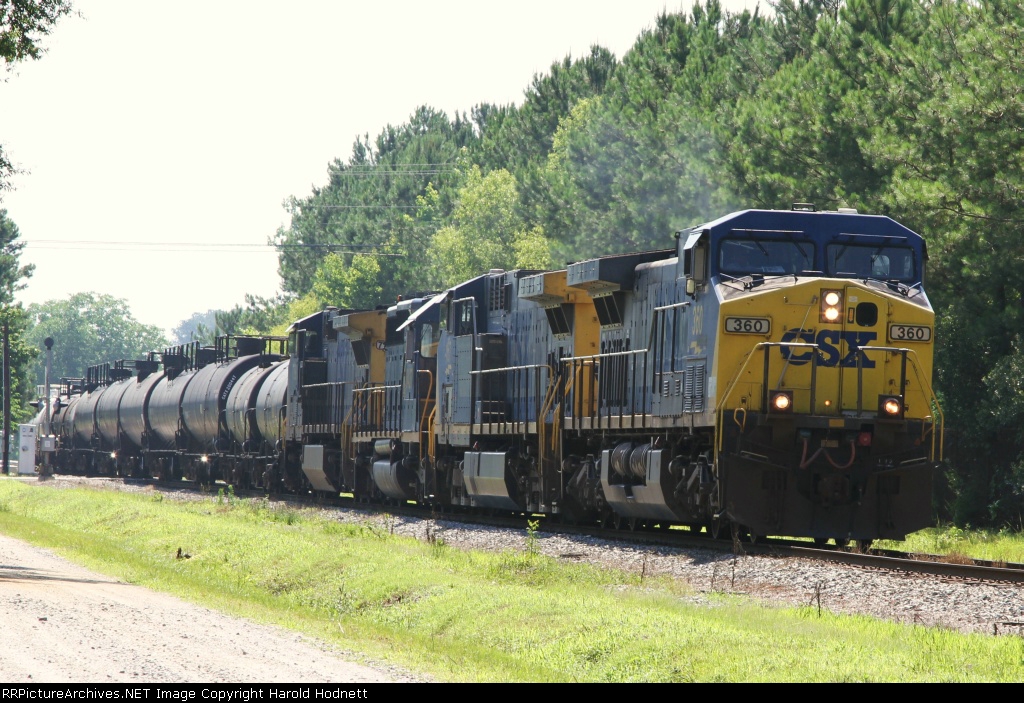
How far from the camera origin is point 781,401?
16.8m

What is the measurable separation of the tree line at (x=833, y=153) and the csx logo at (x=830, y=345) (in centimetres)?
861

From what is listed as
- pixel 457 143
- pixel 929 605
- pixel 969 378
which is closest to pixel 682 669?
pixel 929 605

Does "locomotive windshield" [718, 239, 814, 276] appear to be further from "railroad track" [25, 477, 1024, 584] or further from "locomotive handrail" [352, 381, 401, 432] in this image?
"locomotive handrail" [352, 381, 401, 432]

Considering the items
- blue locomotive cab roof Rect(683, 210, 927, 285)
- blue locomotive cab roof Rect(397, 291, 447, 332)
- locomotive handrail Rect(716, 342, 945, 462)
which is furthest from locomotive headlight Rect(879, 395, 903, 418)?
blue locomotive cab roof Rect(397, 291, 447, 332)

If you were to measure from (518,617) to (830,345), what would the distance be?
685 centimetres

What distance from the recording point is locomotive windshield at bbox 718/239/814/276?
58.1 feet

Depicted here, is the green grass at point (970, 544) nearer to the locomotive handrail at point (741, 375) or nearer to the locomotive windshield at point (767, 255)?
the locomotive handrail at point (741, 375)

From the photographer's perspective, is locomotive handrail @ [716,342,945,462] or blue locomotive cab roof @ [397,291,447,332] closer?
locomotive handrail @ [716,342,945,462]

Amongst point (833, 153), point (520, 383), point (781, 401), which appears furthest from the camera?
point (833, 153)

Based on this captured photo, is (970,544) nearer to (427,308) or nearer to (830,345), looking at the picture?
(830,345)

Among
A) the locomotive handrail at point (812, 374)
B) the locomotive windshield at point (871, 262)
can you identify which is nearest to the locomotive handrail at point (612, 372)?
the locomotive handrail at point (812, 374)

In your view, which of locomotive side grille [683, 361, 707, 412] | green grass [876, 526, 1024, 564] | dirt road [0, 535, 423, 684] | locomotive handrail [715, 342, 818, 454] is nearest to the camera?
dirt road [0, 535, 423, 684]

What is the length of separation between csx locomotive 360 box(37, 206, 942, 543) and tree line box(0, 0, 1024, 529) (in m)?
4.41

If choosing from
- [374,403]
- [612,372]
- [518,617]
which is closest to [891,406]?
[612,372]
